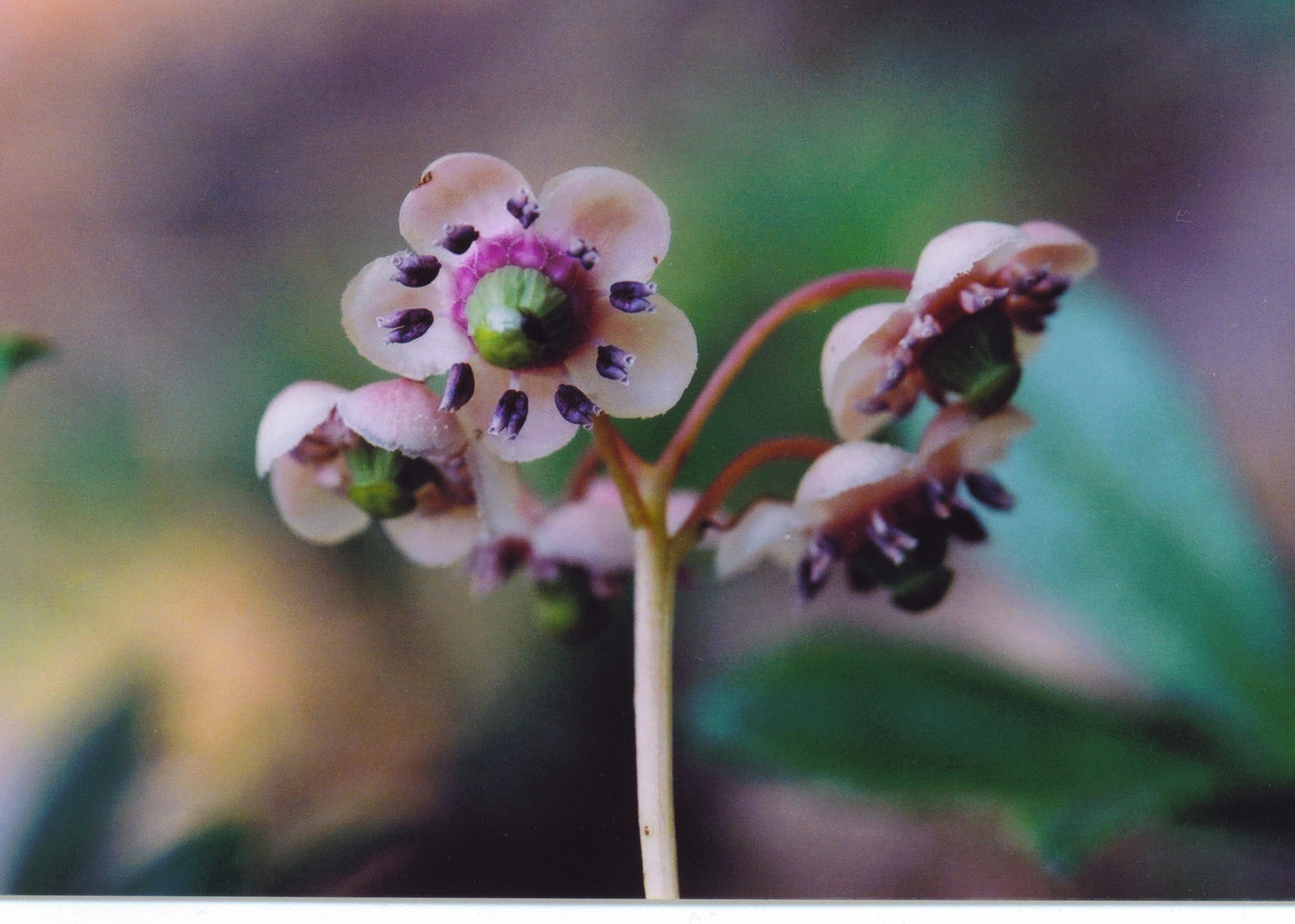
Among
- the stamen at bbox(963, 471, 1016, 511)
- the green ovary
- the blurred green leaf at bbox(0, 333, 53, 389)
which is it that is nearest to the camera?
the green ovary

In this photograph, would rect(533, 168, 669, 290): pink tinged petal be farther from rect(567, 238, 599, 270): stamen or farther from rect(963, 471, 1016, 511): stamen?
rect(963, 471, 1016, 511): stamen

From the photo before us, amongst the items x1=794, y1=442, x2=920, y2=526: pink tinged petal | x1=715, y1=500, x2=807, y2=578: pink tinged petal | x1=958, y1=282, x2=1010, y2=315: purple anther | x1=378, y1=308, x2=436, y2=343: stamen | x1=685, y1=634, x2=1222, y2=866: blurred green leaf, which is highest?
x1=378, y1=308, x2=436, y2=343: stamen

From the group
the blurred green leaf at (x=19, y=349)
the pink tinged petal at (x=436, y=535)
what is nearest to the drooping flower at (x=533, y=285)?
the pink tinged petal at (x=436, y=535)

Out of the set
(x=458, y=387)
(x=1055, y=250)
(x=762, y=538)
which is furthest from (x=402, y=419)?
(x=1055, y=250)

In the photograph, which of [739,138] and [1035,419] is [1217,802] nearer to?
[1035,419]

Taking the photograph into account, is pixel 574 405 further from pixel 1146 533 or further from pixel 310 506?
pixel 1146 533

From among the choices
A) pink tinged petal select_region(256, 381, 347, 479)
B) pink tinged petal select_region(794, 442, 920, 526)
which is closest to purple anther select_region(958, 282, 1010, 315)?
pink tinged petal select_region(794, 442, 920, 526)
